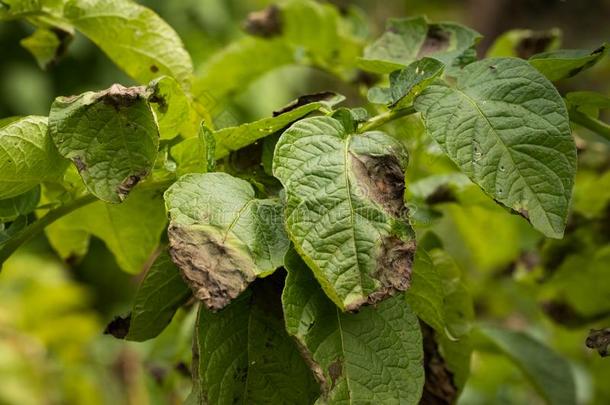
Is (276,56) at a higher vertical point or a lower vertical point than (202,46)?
higher

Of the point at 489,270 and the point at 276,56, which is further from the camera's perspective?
the point at 489,270

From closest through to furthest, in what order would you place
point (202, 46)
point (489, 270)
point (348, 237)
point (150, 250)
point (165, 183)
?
point (348, 237) < point (165, 183) < point (150, 250) < point (489, 270) < point (202, 46)

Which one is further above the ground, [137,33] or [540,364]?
[137,33]

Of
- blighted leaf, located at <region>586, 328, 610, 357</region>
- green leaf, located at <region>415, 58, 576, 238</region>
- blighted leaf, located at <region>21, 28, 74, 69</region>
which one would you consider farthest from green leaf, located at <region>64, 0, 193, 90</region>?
blighted leaf, located at <region>586, 328, 610, 357</region>

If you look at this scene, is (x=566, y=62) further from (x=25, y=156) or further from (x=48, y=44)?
(x=48, y=44)

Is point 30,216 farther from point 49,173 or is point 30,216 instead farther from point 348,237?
point 348,237

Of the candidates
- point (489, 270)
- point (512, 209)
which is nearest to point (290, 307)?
point (512, 209)

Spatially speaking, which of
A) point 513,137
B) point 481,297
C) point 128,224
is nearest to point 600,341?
point 513,137
